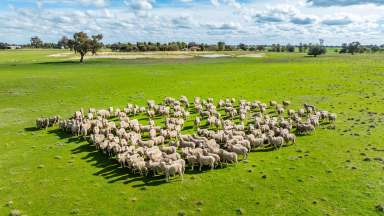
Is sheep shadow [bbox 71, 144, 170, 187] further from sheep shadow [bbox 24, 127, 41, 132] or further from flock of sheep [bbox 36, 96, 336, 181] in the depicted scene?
sheep shadow [bbox 24, 127, 41, 132]

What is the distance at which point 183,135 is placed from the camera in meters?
28.4

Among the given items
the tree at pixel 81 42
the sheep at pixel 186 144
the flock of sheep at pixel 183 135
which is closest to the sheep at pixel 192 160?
the flock of sheep at pixel 183 135

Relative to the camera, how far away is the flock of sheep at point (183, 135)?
23.2 m

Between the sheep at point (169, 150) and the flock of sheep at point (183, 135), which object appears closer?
the flock of sheep at point (183, 135)

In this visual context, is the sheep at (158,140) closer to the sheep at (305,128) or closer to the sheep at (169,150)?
the sheep at (169,150)

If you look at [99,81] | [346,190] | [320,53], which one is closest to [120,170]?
[346,190]

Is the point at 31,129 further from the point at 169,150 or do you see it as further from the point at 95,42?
the point at 95,42

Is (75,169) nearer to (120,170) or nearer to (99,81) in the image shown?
(120,170)

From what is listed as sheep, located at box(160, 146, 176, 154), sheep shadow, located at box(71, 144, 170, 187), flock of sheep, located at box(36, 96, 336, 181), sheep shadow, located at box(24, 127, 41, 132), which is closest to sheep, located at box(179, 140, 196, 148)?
flock of sheep, located at box(36, 96, 336, 181)

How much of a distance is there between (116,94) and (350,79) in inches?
1519

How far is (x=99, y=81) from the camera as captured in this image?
64.8 meters

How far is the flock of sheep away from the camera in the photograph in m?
23.2

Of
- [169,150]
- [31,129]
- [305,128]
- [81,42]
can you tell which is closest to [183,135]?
[169,150]

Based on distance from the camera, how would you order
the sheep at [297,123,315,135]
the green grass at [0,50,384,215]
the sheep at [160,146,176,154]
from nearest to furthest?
the green grass at [0,50,384,215] → the sheep at [160,146,176,154] → the sheep at [297,123,315,135]
